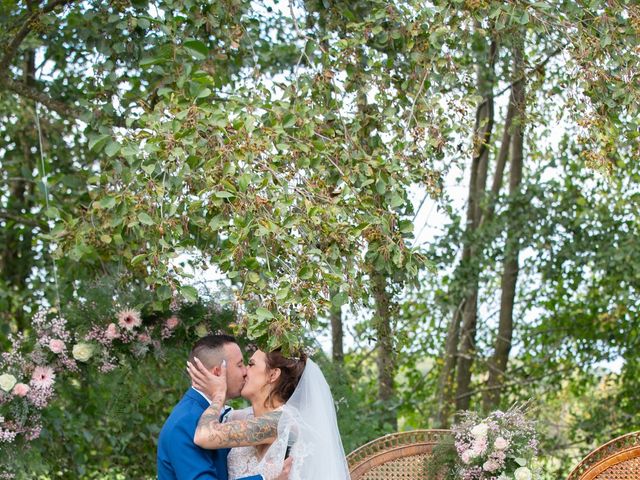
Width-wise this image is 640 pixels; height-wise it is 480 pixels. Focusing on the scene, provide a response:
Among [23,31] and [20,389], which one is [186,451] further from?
[23,31]

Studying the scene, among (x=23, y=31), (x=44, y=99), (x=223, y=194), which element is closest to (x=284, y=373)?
(x=223, y=194)

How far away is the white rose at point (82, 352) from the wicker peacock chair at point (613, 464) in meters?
2.11

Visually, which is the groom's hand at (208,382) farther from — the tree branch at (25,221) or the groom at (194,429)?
the tree branch at (25,221)

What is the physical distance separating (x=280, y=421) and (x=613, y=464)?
152 centimetres

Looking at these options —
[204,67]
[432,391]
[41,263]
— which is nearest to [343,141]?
[204,67]

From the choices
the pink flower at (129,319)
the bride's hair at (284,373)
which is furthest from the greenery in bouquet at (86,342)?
the bride's hair at (284,373)

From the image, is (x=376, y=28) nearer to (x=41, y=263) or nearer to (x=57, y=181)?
(x=57, y=181)

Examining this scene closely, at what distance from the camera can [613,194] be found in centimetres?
698

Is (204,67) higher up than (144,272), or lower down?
higher up

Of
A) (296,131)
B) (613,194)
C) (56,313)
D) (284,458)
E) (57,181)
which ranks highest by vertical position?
(613,194)

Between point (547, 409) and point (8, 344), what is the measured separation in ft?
13.3

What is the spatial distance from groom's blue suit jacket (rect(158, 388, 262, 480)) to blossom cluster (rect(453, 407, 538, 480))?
983 mm

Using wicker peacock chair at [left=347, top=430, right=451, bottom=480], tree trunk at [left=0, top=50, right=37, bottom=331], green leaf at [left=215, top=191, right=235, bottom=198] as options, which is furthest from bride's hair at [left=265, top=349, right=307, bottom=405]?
tree trunk at [left=0, top=50, right=37, bottom=331]

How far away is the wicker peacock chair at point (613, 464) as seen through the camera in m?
4.03
